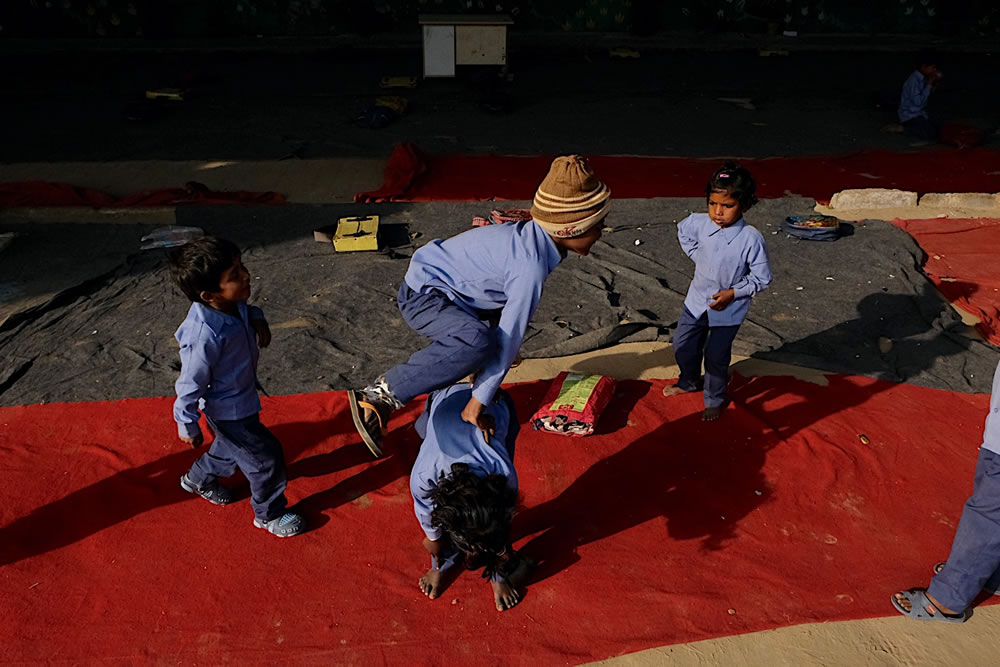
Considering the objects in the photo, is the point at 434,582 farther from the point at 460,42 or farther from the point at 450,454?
the point at 460,42

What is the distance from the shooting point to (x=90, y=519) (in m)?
3.78

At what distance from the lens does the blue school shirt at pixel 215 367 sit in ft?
10.3

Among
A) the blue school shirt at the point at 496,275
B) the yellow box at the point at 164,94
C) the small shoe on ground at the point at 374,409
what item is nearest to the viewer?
the blue school shirt at the point at 496,275

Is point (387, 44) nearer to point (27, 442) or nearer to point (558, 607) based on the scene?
point (27, 442)

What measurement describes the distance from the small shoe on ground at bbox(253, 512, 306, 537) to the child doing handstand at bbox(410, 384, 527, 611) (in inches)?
28.2

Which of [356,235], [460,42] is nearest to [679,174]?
[356,235]

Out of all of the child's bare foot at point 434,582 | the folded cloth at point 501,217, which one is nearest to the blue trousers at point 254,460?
the child's bare foot at point 434,582

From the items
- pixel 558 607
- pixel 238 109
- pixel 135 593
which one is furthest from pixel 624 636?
pixel 238 109

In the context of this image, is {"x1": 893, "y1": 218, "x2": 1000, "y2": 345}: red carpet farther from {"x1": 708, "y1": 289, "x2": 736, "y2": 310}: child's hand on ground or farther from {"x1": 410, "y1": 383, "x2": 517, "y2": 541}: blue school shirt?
{"x1": 410, "y1": 383, "x2": 517, "y2": 541}: blue school shirt

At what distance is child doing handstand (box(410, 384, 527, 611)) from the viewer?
278 centimetres

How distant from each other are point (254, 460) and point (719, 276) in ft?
8.54

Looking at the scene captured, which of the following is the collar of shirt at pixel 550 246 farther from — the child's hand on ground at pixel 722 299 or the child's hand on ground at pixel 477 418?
the child's hand on ground at pixel 722 299

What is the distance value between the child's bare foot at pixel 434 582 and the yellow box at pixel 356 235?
3797 mm

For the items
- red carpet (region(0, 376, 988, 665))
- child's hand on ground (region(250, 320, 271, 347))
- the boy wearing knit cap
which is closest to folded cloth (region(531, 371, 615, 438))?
red carpet (region(0, 376, 988, 665))
